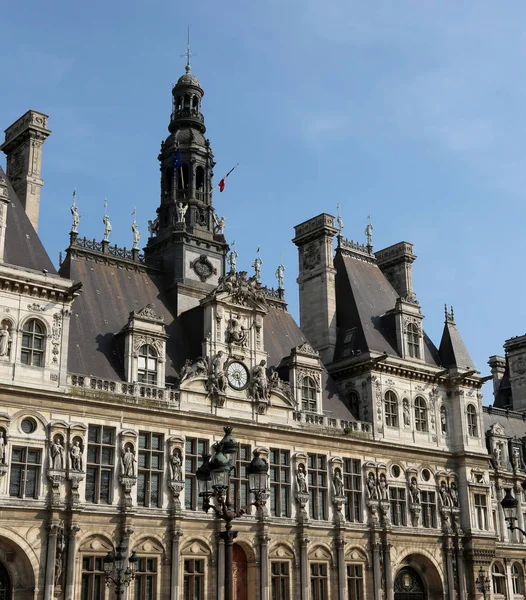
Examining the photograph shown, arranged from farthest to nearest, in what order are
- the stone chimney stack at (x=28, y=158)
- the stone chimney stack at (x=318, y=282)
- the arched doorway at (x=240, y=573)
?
the stone chimney stack at (x=318, y=282)
the stone chimney stack at (x=28, y=158)
the arched doorway at (x=240, y=573)

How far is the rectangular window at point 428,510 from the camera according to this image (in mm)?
50500

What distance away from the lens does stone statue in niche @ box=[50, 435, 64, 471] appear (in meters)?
36.7

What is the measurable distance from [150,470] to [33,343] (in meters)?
7.66

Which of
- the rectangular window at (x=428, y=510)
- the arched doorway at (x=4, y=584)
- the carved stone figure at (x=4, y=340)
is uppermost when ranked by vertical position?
the carved stone figure at (x=4, y=340)

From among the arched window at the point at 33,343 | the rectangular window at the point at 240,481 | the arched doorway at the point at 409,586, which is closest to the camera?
the arched window at the point at 33,343

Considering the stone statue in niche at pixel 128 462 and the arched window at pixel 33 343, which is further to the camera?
the stone statue in niche at pixel 128 462

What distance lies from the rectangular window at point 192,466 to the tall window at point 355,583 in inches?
405

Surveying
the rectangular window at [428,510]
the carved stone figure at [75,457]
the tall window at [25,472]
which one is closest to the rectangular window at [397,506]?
the rectangular window at [428,510]

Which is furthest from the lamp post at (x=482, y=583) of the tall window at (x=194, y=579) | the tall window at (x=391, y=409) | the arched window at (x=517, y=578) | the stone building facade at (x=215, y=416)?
the tall window at (x=194, y=579)

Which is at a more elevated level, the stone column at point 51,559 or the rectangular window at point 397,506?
the rectangular window at point 397,506

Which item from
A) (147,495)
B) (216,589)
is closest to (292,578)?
(216,589)

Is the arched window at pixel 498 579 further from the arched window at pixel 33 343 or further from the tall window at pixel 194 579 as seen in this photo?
the arched window at pixel 33 343

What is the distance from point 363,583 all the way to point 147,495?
13912 millimetres

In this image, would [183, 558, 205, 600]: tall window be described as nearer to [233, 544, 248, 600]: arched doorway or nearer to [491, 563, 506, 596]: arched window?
[233, 544, 248, 600]: arched doorway
